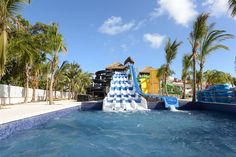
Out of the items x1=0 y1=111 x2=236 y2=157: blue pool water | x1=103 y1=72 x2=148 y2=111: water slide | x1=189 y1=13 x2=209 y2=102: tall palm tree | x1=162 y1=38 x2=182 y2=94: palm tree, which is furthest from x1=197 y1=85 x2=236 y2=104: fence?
x1=162 y1=38 x2=182 y2=94: palm tree

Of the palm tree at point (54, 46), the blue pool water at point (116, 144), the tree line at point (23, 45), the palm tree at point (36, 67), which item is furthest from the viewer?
the palm tree at point (36, 67)

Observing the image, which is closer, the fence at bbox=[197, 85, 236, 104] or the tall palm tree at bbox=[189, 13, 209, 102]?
the fence at bbox=[197, 85, 236, 104]

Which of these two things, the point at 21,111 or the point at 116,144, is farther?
the point at 21,111

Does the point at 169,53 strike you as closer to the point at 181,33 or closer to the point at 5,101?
the point at 181,33

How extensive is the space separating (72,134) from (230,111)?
8111mm

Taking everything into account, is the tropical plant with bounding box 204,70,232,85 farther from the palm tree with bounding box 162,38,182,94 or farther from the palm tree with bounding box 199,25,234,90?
the palm tree with bounding box 199,25,234,90

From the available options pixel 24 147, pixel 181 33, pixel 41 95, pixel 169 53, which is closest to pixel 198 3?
pixel 181 33

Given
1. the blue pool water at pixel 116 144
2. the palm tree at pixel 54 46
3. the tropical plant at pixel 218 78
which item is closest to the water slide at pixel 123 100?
the palm tree at pixel 54 46

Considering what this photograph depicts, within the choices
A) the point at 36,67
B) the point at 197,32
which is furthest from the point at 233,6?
the point at 36,67

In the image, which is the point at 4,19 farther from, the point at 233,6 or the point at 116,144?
the point at 233,6

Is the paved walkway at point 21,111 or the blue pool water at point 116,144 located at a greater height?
the paved walkway at point 21,111

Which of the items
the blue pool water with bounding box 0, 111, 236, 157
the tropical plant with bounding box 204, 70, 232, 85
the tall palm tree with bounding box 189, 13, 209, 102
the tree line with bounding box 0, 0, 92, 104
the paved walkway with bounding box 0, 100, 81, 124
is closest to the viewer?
the blue pool water with bounding box 0, 111, 236, 157

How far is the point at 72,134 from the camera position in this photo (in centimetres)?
563

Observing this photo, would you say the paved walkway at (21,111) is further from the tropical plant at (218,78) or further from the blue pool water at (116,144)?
the tropical plant at (218,78)
